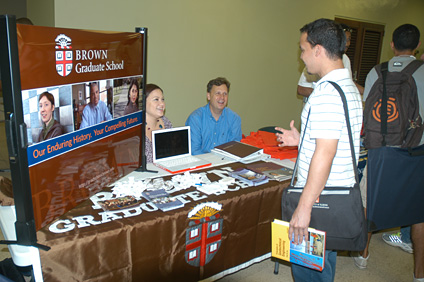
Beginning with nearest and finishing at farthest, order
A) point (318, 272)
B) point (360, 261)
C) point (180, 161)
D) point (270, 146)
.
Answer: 1. point (318, 272)
2. point (180, 161)
3. point (360, 261)
4. point (270, 146)

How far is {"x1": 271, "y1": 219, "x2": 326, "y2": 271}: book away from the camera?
1.56 metres

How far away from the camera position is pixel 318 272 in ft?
5.61

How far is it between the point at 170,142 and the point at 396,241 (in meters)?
2.24

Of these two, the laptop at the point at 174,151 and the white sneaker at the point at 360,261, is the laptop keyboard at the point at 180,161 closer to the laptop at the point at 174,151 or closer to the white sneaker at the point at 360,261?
the laptop at the point at 174,151

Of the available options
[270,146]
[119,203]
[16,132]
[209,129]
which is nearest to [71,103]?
[16,132]

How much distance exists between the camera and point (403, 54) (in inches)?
97.4

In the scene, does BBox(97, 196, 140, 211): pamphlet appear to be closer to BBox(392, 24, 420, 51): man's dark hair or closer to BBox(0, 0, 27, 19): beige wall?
BBox(392, 24, 420, 51): man's dark hair

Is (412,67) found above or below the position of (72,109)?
above

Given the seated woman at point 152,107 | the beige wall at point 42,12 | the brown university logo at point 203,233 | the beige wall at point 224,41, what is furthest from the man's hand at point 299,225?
the beige wall at point 42,12

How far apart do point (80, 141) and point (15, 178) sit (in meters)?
0.39

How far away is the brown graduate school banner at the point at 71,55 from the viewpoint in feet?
4.39

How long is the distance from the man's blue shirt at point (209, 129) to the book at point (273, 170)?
2.20ft

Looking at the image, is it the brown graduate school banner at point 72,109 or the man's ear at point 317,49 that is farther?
the man's ear at point 317,49

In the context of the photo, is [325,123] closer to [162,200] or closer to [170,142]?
[162,200]
